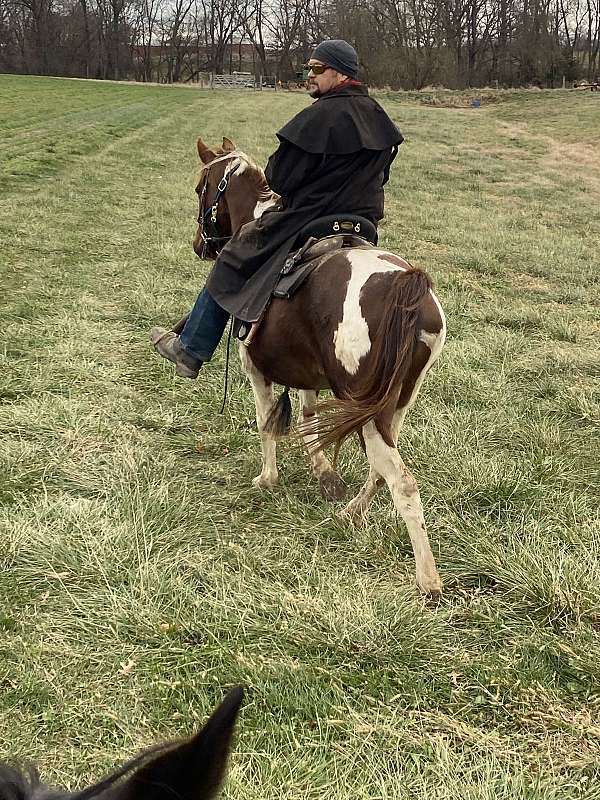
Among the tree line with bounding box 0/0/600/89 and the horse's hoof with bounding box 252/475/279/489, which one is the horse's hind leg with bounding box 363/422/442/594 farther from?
the tree line with bounding box 0/0/600/89

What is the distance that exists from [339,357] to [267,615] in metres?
1.16

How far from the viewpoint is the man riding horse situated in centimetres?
350

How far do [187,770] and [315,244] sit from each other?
298 cm

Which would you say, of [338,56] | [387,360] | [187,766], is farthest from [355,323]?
[187,766]

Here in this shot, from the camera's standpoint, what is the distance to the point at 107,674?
8.80 ft

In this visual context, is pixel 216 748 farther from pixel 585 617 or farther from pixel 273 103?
pixel 273 103

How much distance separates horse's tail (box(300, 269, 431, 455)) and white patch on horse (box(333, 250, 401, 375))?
0.06m

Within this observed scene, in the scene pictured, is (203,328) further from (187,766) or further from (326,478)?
(187,766)

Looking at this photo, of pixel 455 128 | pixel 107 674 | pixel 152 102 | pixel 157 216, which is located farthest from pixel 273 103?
pixel 107 674

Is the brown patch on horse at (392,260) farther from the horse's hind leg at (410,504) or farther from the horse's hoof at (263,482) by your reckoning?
the horse's hoof at (263,482)

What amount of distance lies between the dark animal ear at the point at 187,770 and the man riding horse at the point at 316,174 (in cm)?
284

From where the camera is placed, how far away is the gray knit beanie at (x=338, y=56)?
3.53 meters

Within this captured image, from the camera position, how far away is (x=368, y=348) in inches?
123

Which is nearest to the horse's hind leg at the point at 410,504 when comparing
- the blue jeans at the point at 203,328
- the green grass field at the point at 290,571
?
the green grass field at the point at 290,571
